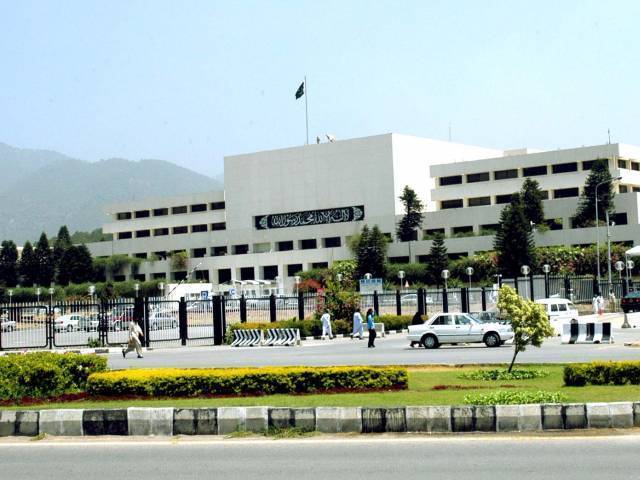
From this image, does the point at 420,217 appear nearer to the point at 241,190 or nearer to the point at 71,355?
the point at 241,190

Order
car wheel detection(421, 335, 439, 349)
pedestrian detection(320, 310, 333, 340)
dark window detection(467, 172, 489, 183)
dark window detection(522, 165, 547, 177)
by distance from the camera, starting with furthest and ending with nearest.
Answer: dark window detection(467, 172, 489, 183) → dark window detection(522, 165, 547, 177) → pedestrian detection(320, 310, 333, 340) → car wheel detection(421, 335, 439, 349)

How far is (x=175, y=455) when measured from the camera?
462 inches

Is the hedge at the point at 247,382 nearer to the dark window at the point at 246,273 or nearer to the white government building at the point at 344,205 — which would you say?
the white government building at the point at 344,205

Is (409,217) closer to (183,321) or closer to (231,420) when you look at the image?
(183,321)

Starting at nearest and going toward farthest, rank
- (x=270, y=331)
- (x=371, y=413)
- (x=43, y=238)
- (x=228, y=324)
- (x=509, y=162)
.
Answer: (x=371, y=413), (x=270, y=331), (x=228, y=324), (x=509, y=162), (x=43, y=238)

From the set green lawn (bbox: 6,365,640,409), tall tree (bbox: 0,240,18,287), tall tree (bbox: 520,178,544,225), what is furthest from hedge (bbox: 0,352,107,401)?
tall tree (bbox: 0,240,18,287)

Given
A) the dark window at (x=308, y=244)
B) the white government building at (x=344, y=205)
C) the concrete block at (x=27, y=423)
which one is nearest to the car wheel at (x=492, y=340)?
the concrete block at (x=27, y=423)

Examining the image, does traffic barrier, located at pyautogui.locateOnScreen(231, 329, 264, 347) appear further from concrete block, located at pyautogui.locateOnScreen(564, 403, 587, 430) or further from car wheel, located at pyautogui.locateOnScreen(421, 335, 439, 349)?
concrete block, located at pyautogui.locateOnScreen(564, 403, 587, 430)

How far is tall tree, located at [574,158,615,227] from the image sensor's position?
257 ft

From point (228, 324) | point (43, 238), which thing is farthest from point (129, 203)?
point (228, 324)

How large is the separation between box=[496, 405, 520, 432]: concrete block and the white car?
1979 centimetres

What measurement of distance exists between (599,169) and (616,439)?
69956mm

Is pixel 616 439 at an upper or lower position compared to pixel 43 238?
lower

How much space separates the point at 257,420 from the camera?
1305 cm
